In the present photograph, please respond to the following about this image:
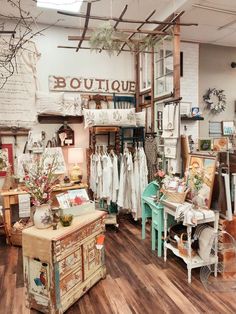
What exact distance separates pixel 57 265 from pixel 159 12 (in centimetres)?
371

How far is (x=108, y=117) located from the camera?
13.6ft

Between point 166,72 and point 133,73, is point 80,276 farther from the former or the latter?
point 133,73

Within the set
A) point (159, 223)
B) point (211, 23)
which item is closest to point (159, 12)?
point (211, 23)

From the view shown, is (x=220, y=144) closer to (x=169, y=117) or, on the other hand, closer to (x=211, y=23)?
(x=169, y=117)

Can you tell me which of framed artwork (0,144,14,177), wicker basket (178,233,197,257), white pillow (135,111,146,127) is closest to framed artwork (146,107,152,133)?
white pillow (135,111,146,127)

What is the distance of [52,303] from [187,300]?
1.17 metres

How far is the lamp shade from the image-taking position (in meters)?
4.21

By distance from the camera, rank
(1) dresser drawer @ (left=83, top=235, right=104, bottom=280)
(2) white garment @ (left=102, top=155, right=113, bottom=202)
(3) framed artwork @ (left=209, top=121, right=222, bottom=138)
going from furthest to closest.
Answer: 1. (3) framed artwork @ (left=209, top=121, right=222, bottom=138)
2. (2) white garment @ (left=102, top=155, right=113, bottom=202)
3. (1) dresser drawer @ (left=83, top=235, right=104, bottom=280)

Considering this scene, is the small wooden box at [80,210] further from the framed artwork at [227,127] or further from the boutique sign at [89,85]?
the framed artwork at [227,127]

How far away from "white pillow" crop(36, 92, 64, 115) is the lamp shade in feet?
2.15

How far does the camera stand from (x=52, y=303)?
6.79 ft

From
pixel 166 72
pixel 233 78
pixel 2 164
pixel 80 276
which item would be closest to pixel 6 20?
pixel 2 164

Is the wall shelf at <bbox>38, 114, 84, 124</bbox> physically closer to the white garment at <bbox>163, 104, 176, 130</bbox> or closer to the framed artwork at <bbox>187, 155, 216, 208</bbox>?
the white garment at <bbox>163, 104, 176, 130</bbox>

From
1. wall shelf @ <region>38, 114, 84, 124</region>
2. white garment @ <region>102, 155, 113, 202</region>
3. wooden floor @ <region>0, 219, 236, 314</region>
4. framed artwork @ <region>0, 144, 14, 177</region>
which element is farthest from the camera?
wall shelf @ <region>38, 114, 84, 124</region>
